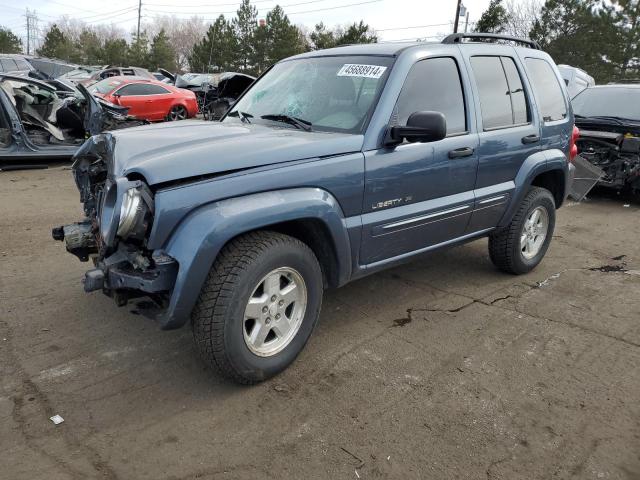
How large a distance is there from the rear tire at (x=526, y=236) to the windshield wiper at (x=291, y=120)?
6.82ft

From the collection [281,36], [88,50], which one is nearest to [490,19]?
[281,36]

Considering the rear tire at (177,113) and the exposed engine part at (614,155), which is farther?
the rear tire at (177,113)

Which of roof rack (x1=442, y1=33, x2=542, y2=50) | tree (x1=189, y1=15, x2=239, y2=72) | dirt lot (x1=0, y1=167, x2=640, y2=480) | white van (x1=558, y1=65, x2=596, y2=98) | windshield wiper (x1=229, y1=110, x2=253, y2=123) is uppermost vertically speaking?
tree (x1=189, y1=15, x2=239, y2=72)

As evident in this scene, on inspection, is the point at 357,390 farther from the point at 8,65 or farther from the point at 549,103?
the point at 8,65

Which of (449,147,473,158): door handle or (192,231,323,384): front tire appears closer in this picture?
(192,231,323,384): front tire

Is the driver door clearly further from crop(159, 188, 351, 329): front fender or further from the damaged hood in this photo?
crop(159, 188, 351, 329): front fender

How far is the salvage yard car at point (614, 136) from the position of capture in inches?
322

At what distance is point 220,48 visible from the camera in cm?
5106

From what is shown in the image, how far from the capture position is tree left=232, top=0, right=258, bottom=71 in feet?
166

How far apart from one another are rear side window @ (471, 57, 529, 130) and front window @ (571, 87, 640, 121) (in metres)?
5.06


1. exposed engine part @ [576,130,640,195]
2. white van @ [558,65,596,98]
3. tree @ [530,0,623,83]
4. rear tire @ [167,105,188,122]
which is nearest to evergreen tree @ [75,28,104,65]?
tree @ [530,0,623,83]

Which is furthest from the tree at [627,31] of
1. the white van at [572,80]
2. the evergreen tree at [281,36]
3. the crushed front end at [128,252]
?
the crushed front end at [128,252]

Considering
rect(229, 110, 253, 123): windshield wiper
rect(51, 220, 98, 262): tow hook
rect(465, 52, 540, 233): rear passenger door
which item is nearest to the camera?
rect(51, 220, 98, 262): tow hook

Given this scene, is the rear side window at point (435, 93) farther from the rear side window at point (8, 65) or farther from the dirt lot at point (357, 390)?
the rear side window at point (8, 65)
